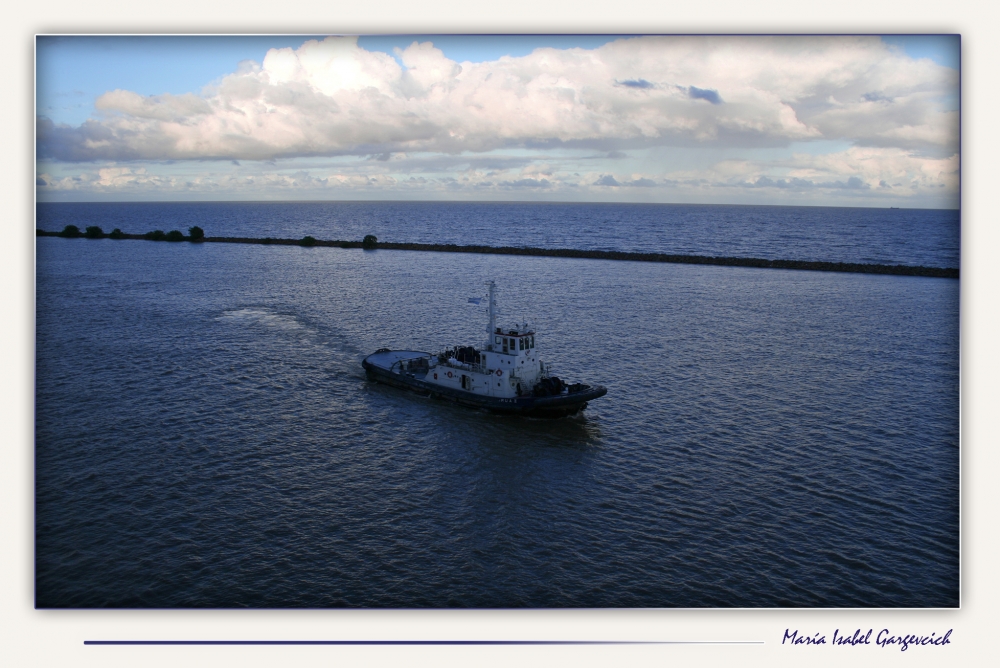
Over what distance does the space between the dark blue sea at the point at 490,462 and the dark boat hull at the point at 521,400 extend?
64 cm

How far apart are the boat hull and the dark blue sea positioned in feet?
2.12

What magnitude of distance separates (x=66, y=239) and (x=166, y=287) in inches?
2162

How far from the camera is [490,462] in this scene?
29000mm

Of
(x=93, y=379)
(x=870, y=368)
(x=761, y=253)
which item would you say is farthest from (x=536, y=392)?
(x=761, y=253)

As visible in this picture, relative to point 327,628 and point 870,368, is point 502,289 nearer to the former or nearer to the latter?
point 870,368

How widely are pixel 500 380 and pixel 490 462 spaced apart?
6982mm

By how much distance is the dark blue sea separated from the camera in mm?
19953

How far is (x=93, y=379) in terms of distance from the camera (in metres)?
36.8

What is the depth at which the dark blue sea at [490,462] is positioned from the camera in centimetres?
1995

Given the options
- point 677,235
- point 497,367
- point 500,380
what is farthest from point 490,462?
point 677,235
